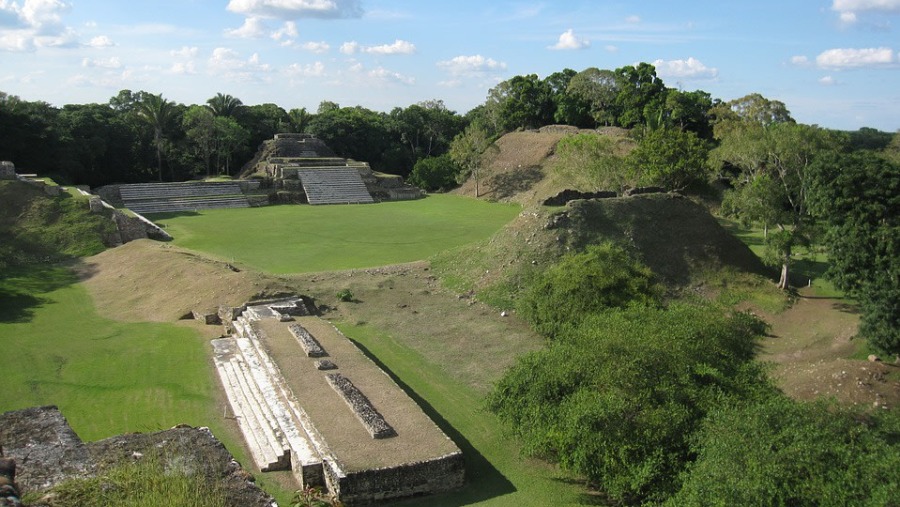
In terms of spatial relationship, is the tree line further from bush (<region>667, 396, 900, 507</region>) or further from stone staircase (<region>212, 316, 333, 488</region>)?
stone staircase (<region>212, 316, 333, 488</region>)

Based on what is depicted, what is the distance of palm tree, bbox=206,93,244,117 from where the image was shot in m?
51.9

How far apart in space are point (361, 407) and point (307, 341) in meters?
3.56

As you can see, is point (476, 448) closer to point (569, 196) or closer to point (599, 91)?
point (569, 196)

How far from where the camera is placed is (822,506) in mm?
6754

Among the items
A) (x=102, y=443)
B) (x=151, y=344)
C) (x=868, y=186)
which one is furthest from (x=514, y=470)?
(x=868, y=186)

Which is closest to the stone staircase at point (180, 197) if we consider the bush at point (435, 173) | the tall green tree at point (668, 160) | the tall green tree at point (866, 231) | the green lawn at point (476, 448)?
the bush at point (435, 173)

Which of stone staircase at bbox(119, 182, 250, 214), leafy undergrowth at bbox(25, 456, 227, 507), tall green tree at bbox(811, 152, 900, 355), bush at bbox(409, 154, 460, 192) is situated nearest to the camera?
leafy undergrowth at bbox(25, 456, 227, 507)

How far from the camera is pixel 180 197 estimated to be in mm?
38844

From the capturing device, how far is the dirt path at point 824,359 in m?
13.9

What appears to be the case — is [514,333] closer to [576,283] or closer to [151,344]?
[576,283]

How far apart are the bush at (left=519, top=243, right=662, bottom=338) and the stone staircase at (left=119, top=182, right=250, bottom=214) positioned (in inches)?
1066

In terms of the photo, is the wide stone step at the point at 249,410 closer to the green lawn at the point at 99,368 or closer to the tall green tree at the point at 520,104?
the green lawn at the point at 99,368

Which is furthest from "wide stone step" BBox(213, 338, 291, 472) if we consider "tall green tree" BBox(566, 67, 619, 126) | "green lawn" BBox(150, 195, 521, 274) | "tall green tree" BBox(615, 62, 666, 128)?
"tall green tree" BBox(566, 67, 619, 126)

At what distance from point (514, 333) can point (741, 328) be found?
234 inches
